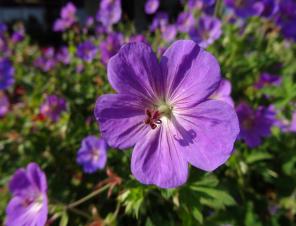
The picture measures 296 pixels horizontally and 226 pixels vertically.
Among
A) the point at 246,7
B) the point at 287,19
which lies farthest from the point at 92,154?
the point at 287,19

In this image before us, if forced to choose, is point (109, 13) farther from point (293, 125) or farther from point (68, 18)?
point (293, 125)

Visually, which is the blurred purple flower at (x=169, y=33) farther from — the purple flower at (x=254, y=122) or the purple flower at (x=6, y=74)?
the purple flower at (x=6, y=74)

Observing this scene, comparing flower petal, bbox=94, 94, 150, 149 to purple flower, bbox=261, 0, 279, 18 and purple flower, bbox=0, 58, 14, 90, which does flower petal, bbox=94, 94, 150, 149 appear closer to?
purple flower, bbox=261, 0, 279, 18

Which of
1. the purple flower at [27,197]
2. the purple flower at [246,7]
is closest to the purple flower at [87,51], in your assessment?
the purple flower at [246,7]

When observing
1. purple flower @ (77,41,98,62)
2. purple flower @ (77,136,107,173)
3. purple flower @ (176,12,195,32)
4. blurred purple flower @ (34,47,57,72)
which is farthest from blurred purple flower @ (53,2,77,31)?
purple flower @ (77,136,107,173)

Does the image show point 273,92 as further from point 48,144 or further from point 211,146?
point 48,144
